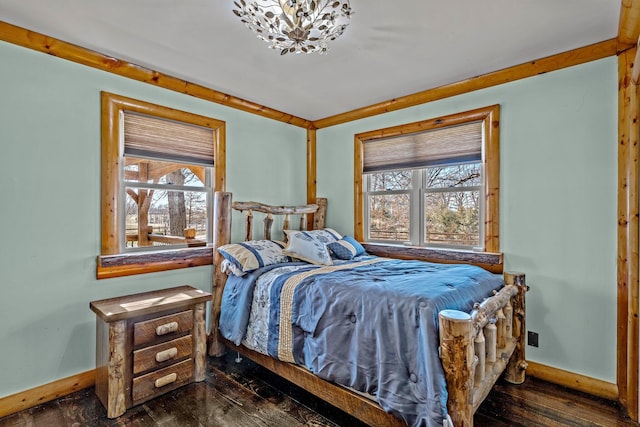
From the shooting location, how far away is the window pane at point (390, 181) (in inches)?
139

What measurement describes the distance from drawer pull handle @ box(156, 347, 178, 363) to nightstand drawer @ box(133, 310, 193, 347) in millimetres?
94

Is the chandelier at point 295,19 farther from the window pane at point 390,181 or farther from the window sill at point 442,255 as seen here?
the window sill at point 442,255

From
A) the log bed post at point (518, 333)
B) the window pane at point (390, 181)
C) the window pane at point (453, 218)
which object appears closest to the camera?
the log bed post at point (518, 333)

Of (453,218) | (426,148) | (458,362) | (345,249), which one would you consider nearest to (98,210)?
(345,249)

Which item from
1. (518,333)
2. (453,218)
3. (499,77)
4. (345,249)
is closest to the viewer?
(518,333)

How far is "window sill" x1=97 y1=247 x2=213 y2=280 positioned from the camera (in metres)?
2.54

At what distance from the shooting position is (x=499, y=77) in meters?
2.77

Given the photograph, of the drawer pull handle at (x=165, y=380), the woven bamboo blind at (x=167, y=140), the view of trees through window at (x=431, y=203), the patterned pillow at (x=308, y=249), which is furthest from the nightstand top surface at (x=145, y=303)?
the view of trees through window at (x=431, y=203)

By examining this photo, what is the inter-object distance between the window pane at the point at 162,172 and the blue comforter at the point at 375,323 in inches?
47.4

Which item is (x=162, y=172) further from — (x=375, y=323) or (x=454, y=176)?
(x=454, y=176)

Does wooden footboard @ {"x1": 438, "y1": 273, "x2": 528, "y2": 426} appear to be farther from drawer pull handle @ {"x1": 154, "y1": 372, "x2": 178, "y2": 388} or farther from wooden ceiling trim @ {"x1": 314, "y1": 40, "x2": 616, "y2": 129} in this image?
drawer pull handle @ {"x1": 154, "y1": 372, "x2": 178, "y2": 388}

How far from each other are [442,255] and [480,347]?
140 centimetres

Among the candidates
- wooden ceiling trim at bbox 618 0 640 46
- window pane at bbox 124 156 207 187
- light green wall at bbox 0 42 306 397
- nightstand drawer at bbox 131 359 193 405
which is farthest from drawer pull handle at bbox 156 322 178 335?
wooden ceiling trim at bbox 618 0 640 46

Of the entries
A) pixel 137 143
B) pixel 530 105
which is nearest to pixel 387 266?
pixel 530 105
